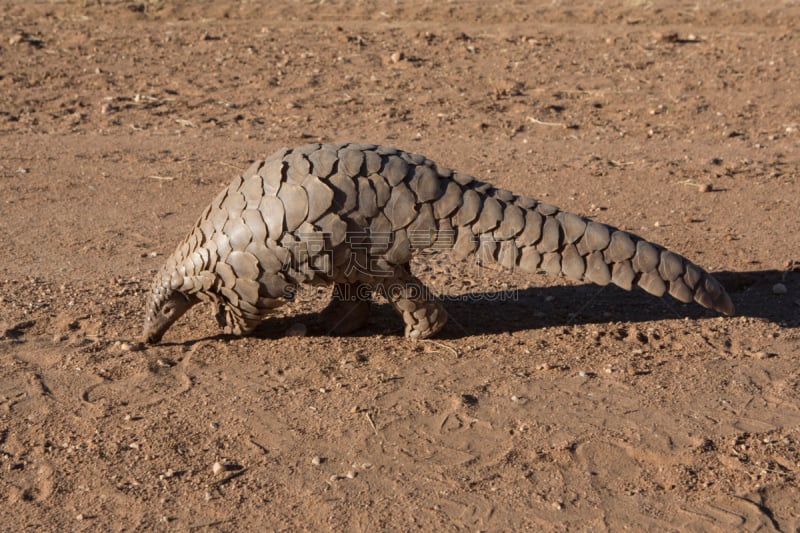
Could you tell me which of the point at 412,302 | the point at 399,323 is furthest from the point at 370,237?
the point at 399,323

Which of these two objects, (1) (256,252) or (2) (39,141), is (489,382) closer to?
(1) (256,252)

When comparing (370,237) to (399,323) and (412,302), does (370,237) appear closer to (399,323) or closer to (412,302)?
(412,302)

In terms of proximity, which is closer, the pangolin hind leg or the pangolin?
the pangolin

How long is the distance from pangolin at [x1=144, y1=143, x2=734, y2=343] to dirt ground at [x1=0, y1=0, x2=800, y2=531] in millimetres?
532

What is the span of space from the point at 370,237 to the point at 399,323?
1179 millimetres

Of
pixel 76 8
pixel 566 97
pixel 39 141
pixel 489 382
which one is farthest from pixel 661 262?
pixel 76 8

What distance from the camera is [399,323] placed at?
6523mm

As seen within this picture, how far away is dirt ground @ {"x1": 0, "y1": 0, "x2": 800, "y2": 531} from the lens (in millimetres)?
4645

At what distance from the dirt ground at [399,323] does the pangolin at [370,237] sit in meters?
0.53

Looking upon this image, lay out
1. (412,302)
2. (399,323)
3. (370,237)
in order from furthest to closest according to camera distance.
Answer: (399,323)
(412,302)
(370,237)

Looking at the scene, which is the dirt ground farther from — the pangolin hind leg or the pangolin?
the pangolin

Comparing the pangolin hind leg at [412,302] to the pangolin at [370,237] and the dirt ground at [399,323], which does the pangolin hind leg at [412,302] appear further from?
the dirt ground at [399,323]

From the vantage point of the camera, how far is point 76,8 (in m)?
15.5

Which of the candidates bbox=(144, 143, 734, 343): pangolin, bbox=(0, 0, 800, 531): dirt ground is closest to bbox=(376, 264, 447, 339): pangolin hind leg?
bbox=(144, 143, 734, 343): pangolin
